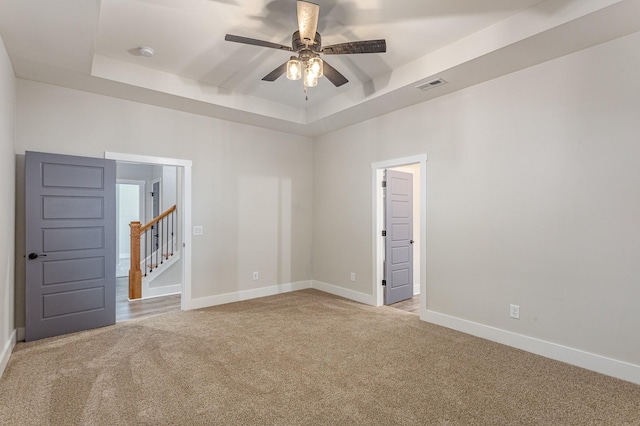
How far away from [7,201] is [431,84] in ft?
15.0

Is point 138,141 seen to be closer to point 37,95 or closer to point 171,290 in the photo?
point 37,95

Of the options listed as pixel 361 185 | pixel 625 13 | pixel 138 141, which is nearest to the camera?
pixel 625 13

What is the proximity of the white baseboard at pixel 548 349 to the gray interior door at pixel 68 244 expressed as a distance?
165 inches

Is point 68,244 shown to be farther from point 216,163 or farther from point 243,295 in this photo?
point 243,295

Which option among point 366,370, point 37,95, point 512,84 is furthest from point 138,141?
point 512,84

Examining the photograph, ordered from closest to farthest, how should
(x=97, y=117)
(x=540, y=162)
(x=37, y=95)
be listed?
(x=540, y=162) → (x=37, y=95) → (x=97, y=117)

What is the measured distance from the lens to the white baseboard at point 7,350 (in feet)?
9.37

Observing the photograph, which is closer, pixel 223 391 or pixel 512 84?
pixel 223 391

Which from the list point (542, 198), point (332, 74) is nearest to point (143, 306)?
point (332, 74)

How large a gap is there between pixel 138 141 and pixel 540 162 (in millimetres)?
4805

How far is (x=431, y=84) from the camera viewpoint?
12.7 feet

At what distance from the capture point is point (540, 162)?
3363mm

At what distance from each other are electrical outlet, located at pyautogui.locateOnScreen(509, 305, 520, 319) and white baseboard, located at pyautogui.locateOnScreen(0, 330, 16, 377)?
4.78m

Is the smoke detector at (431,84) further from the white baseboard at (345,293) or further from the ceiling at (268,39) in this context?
the white baseboard at (345,293)
